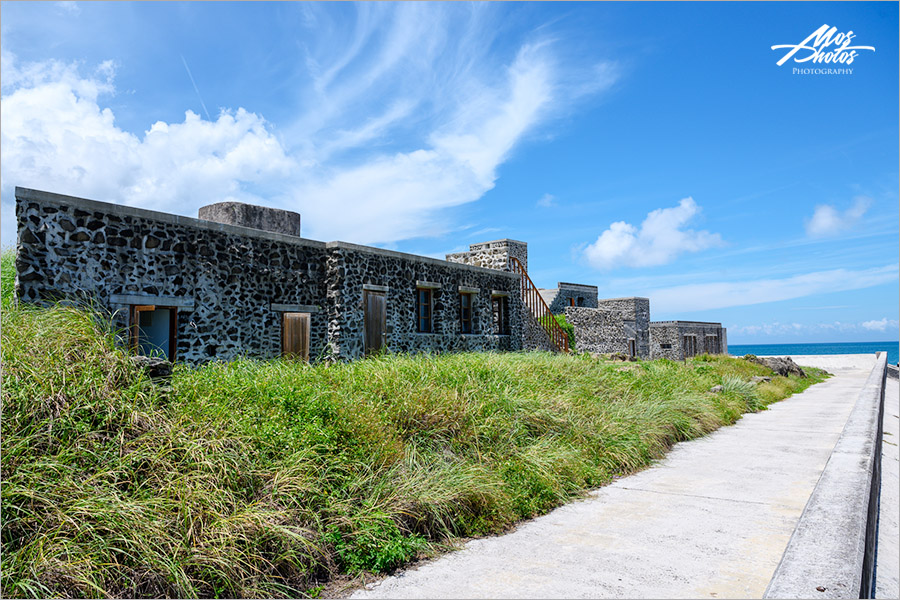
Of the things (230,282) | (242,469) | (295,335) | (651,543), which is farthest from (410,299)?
(651,543)

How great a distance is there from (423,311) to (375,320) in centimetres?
227

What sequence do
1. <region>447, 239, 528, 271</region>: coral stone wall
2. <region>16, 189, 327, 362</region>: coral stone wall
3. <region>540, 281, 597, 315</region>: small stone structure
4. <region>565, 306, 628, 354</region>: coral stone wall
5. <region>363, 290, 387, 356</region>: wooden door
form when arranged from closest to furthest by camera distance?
<region>16, 189, 327, 362</region>: coral stone wall, <region>363, 290, 387, 356</region>: wooden door, <region>447, 239, 528, 271</region>: coral stone wall, <region>565, 306, 628, 354</region>: coral stone wall, <region>540, 281, 597, 315</region>: small stone structure

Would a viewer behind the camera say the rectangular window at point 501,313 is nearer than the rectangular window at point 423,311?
No

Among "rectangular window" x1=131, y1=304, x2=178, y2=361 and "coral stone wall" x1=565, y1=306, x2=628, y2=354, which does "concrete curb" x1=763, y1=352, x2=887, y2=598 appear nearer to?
"rectangular window" x1=131, y1=304, x2=178, y2=361

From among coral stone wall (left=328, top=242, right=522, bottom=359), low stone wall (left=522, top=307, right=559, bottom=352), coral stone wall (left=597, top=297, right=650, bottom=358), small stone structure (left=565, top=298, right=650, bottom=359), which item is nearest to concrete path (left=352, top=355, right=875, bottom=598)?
coral stone wall (left=328, top=242, right=522, bottom=359)

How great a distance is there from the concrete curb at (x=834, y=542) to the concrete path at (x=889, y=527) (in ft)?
2.95

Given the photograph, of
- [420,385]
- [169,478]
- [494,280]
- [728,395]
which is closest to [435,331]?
[494,280]

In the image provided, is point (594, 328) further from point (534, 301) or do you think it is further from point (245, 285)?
point (245, 285)

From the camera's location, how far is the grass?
10.6 feet

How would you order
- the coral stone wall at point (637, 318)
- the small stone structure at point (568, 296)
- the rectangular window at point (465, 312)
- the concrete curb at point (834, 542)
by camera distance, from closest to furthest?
the concrete curb at point (834, 542)
the rectangular window at point (465, 312)
the small stone structure at point (568, 296)
the coral stone wall at point (637, 318)

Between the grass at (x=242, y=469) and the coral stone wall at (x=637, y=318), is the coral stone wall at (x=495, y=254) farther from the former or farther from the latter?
the coral stone wall at (x=637, y=318)

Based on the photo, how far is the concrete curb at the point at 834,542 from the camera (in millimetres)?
3156

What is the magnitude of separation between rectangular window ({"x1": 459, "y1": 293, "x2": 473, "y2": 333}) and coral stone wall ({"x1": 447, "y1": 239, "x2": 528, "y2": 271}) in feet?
9.92

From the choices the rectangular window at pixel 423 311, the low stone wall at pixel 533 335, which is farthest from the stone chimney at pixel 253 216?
the low stone wall at pixel 533 335
